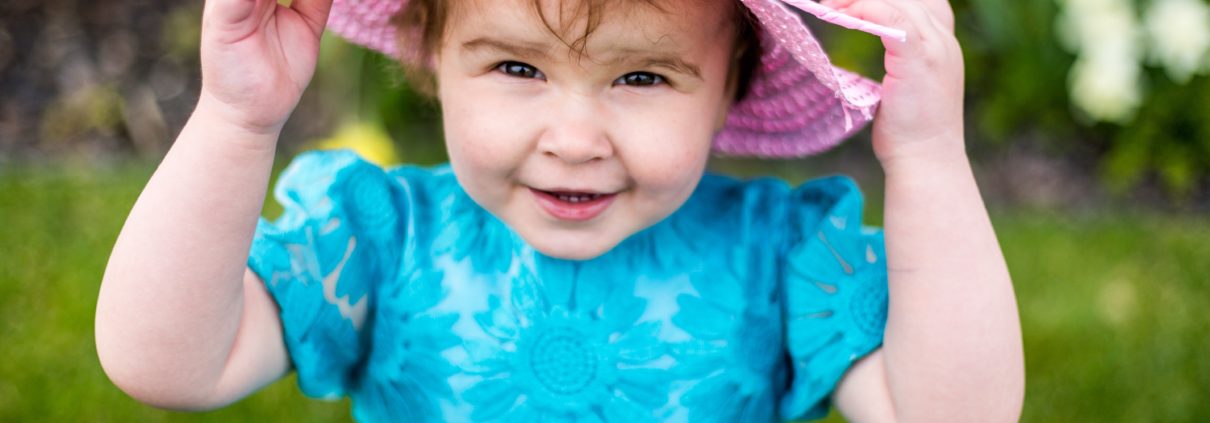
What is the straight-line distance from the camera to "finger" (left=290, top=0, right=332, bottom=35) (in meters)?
1.58

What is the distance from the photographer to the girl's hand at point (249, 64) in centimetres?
145

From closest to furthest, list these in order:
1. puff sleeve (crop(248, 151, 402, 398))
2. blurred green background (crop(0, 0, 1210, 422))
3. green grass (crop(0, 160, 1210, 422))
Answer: puff sleeve (crop(248, 151, 402, 398)) < green grass (crop(0, 160, 1210, 422)) < blurred green background (crop(0, 0, 1210, 422))

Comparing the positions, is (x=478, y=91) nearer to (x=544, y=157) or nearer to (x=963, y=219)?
(x=544, y=157)

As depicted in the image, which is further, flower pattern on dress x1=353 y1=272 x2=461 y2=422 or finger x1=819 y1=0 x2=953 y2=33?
flower pattern on dress x1=353 y1=272 x2=461 y2=422

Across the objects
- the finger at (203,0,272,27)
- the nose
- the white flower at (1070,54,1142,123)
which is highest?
the finger at (203,0,272,27)

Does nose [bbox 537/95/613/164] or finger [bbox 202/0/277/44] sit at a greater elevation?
finger [bbox 202/0/277/44]

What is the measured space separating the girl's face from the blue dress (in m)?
0.14

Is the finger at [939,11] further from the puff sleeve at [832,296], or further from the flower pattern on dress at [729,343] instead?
the flower pattern on dress at [729,343]

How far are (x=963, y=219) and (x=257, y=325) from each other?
0.84 m

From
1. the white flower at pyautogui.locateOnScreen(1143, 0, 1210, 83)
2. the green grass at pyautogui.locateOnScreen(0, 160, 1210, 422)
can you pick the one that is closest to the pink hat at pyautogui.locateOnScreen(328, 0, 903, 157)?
the green grass at pyautogui.locateOnScreen(0, 160, 1210, 422)

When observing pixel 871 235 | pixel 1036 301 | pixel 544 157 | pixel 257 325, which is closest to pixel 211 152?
pixel 257 325

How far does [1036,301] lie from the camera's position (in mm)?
3365

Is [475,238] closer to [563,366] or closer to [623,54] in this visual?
[563,366]

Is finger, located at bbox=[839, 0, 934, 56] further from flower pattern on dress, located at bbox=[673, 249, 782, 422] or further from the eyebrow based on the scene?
flower pattern on dress, located at bbox=[673, 249, 782, 422]
